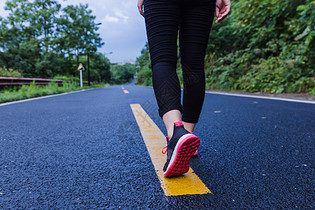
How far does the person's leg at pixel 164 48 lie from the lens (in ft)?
4.18

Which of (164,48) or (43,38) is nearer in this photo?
(164,48)

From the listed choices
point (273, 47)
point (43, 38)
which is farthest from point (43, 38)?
point (273, 47)

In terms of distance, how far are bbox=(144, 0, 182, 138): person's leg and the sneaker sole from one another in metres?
0.21

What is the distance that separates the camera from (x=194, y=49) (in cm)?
146

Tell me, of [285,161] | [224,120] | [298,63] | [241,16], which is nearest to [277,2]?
[241,16]

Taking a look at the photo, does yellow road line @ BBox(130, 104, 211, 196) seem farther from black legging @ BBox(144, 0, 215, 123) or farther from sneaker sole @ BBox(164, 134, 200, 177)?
black legging @ BBox(144, 0, 215, 123)

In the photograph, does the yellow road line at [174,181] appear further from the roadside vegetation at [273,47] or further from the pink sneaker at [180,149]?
the roadside vegetation at [273,47]

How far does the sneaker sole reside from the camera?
107 centimetres

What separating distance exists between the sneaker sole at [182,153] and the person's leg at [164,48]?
0.21 m

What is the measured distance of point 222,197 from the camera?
0.99m

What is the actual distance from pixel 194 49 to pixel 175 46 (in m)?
0.16

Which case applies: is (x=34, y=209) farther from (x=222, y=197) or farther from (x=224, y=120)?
(x=224, y=120)

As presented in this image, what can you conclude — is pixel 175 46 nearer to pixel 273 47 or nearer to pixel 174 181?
pixel 174 181

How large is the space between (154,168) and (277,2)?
8009mm
